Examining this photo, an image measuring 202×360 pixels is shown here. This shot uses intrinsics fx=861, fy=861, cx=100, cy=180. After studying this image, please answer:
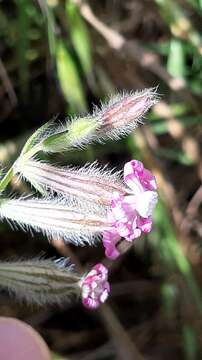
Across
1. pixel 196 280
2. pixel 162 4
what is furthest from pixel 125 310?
pixel 162 4

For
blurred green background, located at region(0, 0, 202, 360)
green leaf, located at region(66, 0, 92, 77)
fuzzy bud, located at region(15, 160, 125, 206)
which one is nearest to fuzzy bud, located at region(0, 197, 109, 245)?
fuzzy bud, located at region(15, 160, 125, 206)

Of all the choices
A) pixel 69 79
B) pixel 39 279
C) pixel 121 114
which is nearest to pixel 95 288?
pixel 39 279

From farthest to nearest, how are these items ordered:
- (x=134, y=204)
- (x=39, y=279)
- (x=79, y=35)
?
(x=79, y=35), (x=39, y=279), (x=134, y=204)

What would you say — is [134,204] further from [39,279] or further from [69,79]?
[69,79]

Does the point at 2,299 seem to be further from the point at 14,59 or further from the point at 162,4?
the point at 162,4

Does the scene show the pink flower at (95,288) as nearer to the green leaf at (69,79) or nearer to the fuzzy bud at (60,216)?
the fuzzy bud at (60,216)

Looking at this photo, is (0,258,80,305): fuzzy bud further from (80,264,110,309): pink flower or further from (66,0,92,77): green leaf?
(66,0,92,77): green leaf

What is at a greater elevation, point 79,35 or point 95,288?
point 79,35
